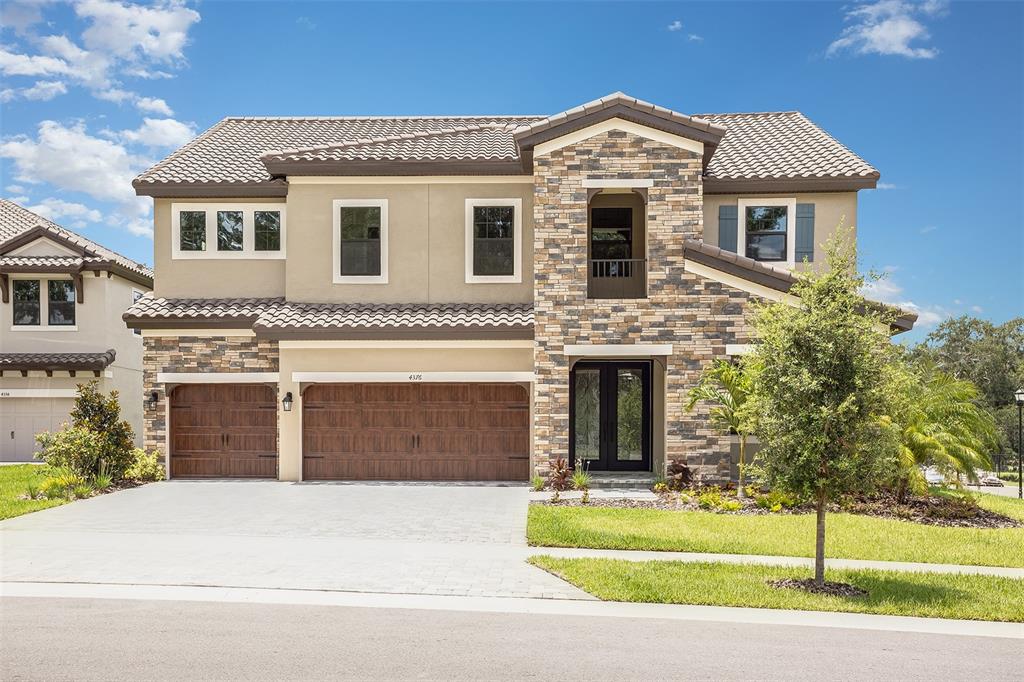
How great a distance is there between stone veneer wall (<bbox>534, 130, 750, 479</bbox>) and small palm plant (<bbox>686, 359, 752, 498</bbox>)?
1.47 feet

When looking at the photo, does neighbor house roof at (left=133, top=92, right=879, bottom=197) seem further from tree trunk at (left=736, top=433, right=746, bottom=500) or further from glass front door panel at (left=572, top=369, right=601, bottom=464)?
tree trunk at (left=736, top=433, right=746, bottom=500)

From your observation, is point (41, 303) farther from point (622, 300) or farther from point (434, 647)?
point (434, 647)

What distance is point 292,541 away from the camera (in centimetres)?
1077

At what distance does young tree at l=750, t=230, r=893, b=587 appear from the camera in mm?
8242

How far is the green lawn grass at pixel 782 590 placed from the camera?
772 centimetres

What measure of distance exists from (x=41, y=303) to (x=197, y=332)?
10374 millimetres

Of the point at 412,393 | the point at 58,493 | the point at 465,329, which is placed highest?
the point at 465,329

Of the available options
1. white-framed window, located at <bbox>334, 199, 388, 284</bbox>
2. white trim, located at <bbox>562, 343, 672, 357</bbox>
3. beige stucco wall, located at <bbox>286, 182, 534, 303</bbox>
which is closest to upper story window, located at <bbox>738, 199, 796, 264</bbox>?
white trim, located at <bbox>562, 343, 672, 357</bbox>

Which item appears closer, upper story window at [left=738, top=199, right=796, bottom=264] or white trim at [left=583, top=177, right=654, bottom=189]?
white trim at [left=583, top=177, right=654, bottom=189]

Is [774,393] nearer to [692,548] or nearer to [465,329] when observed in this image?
[692,548]

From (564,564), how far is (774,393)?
11.2 feet

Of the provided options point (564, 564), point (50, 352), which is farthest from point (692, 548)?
point (50, 352)

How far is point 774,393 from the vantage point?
8609mm

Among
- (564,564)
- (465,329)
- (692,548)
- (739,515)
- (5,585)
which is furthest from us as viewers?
(465,329)
